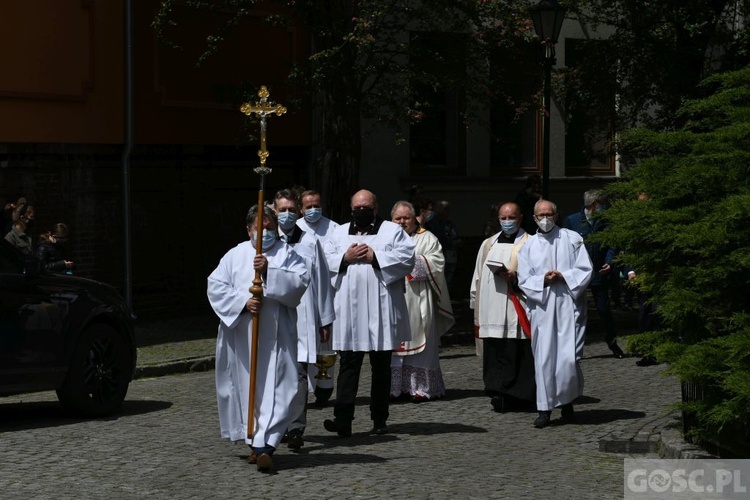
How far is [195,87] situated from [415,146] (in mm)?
5258

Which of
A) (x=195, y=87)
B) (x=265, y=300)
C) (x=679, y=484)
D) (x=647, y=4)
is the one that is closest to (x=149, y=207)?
(x=195, y=87)

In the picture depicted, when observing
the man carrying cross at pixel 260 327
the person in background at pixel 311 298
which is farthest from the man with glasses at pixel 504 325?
the man carrying cross at pixel 260 327

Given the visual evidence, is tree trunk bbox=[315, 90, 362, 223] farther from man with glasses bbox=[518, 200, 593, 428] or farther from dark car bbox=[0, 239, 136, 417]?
man with glasses bbox=[518, 200, 593, 428]

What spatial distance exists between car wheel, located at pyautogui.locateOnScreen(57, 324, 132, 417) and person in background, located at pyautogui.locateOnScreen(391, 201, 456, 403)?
8.00ft

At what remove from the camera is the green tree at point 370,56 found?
21.2 metres

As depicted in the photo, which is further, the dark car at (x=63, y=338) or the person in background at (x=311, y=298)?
the dark car at (x=63, y=338)

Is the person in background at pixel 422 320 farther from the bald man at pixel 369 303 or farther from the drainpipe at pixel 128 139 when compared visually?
the drainpipe at pixel 128 139

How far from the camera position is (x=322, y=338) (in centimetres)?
1173

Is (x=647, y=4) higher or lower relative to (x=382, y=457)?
higher

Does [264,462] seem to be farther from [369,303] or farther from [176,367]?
[176,367]

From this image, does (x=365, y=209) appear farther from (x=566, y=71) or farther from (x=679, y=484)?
(x=566, y=71)

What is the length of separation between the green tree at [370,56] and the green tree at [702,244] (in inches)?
401

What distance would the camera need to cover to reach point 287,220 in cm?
1197

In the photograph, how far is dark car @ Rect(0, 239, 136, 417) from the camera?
12.8 metres
